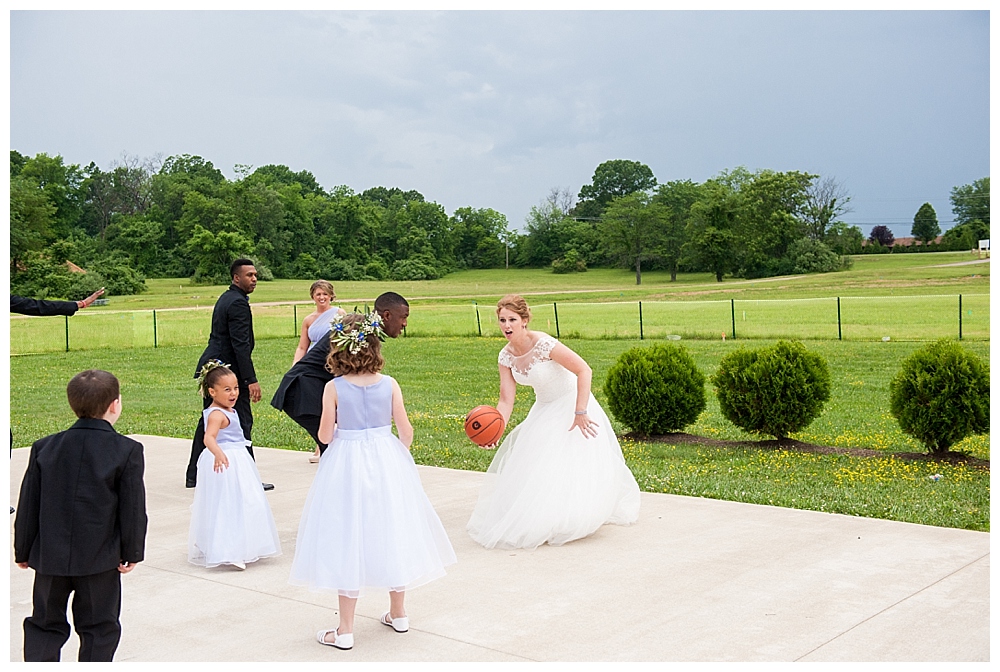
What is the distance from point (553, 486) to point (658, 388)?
550 centimetres

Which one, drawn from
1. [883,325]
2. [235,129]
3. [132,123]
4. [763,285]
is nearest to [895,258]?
[763,285]

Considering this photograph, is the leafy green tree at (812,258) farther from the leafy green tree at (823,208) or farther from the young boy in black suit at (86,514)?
the young boy in black suit at (86,514)

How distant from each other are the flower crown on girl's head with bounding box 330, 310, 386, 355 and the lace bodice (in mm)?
2107

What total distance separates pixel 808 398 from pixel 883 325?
25.6 metres

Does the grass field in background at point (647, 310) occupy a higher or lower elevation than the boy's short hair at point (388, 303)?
lower

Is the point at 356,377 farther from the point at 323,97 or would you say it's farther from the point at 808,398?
the point at 323,97

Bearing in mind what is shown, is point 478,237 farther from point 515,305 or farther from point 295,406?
point 515,305

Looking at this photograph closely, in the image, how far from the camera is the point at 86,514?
4090 mm

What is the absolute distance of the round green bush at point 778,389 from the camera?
1156cm

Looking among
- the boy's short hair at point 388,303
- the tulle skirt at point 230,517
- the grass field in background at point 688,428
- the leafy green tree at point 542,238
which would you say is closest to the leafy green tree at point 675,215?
the leafy green tree at point 542,238

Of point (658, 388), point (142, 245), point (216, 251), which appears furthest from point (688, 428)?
point (142, 245)

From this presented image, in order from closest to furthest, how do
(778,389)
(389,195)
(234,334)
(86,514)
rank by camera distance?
1. (86,514)
2. (234,334)
3. (778,389)
4. (389,195)

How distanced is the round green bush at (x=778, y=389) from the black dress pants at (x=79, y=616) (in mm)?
8539

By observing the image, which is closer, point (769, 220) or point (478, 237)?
point (769, 220)
